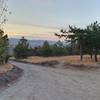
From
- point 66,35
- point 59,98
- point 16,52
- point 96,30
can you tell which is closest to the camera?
point 59,98

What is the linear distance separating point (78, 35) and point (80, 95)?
34148 mm

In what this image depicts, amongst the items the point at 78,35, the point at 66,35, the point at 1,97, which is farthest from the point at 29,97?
the point at 66,35

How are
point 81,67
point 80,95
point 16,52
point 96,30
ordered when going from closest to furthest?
point 80,95, point 81,67, point 96,30, point 16,52

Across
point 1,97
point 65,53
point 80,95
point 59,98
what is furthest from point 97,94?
point 65,53

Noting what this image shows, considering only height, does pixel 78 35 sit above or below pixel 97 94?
above

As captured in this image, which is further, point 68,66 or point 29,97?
point 68,66

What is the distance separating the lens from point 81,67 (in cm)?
4397

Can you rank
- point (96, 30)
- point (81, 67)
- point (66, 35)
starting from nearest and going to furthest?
point (81, 67), point (96, 30), point (66, 35)

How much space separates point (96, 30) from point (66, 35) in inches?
216

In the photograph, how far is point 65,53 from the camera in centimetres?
7944

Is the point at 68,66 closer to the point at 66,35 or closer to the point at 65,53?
the point at 66,35

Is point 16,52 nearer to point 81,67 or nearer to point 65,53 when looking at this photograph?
point 65,53

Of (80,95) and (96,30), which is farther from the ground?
(96,30)

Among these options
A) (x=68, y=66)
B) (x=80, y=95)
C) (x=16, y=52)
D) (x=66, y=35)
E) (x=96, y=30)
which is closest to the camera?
(x=80, y=95)
